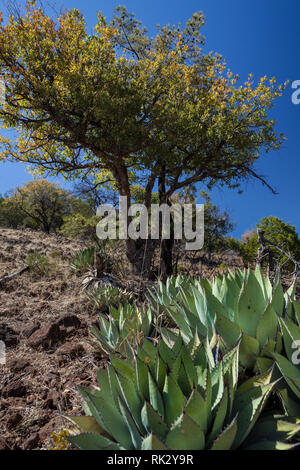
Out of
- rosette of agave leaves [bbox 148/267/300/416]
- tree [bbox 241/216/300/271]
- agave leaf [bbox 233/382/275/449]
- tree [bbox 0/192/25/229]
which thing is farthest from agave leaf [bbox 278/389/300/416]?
tree [bbox 0/192/25/229]

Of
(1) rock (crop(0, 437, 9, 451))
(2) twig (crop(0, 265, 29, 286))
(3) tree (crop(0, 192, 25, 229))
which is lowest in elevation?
(1) rock (crop(0, 437, 9, 451))

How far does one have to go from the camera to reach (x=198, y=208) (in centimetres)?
1280

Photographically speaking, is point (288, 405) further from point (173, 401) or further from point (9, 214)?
point (9, 214)

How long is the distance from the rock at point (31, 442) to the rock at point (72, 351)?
112 cm

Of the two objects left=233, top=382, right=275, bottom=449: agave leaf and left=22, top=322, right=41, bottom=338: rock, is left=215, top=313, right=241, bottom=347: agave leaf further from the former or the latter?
left=22, top=322, right=41, bottom=338: rock

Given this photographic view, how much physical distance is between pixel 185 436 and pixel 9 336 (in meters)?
3.12

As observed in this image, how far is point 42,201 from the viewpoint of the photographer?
25.1m

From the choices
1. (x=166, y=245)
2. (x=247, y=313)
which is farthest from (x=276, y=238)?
(x=247, y=313)

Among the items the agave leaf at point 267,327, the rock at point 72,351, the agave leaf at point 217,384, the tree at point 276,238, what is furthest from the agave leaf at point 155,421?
the tree at point 276,238

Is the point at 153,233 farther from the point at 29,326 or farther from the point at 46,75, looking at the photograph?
the point at 29,326

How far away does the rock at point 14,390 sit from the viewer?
2439 millimetres

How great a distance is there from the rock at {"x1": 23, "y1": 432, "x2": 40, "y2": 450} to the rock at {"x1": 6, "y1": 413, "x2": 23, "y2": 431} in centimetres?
24

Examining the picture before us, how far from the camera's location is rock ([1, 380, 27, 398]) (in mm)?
2439
